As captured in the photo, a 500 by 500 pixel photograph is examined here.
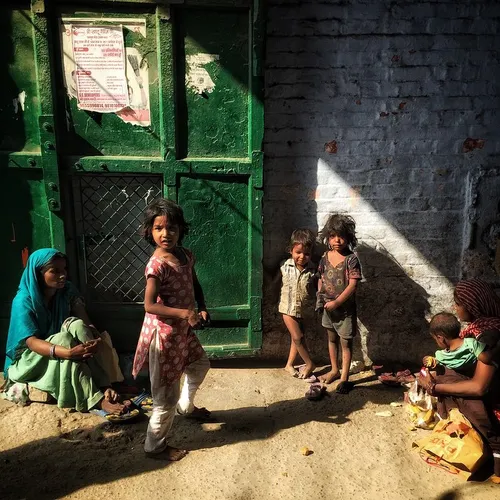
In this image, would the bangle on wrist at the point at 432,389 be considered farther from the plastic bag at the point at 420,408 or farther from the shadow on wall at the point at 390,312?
the shadow on wall at the point at 390,312

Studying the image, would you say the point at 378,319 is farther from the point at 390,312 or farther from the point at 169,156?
the point at 169,156

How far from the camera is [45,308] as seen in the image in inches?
152

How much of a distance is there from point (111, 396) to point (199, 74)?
8.41 feet

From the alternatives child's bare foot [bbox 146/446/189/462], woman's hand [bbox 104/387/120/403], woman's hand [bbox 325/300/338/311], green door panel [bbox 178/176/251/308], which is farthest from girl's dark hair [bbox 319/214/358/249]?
woman's hand [bbox 104/387/120/403]

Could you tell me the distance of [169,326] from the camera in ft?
10.4

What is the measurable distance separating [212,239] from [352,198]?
1.22 m

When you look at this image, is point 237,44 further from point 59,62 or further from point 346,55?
point 59,62

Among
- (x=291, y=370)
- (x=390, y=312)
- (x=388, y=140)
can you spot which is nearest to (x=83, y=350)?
(x=291, y=370)

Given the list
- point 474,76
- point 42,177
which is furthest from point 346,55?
point 42,177

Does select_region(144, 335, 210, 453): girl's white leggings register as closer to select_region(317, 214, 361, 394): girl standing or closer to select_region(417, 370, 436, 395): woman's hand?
select_region(317, 214, 361, 394): girl standing

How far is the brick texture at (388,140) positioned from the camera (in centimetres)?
397

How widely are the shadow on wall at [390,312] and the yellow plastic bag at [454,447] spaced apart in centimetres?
119

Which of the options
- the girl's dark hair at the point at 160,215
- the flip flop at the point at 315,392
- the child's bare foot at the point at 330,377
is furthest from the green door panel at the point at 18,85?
the child's bare foot at the point at 330,377

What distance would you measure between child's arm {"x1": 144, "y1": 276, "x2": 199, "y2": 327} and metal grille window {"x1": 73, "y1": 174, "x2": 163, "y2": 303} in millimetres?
1298
